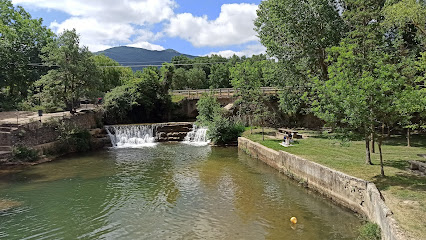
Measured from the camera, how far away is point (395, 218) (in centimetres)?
741

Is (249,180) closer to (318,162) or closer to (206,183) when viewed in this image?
(206,183)

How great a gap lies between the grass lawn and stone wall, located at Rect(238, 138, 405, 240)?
0.36 meters

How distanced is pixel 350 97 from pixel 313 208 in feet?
14.1

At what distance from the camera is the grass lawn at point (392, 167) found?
7755mm

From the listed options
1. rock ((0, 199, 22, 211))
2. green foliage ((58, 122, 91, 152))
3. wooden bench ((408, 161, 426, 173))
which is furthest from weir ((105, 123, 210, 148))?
wooden bench ((408, 161, 426, 173))

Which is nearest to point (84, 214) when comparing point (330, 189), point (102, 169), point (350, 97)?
point (102, 169)

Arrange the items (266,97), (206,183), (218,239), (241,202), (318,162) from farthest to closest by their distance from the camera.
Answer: (266,97) < (206,183) < (318,162) < (241,202) < (218,239)

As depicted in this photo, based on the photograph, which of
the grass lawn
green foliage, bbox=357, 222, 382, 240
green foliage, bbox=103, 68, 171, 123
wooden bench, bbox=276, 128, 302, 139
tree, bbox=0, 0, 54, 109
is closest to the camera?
the grass lawn

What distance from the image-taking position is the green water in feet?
30.8

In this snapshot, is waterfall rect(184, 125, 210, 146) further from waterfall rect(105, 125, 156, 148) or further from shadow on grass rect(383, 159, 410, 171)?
shadow on grass rect(383, 159, 410, 171)

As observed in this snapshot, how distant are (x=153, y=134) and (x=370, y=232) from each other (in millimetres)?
23253

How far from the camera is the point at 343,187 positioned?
35.9 ft

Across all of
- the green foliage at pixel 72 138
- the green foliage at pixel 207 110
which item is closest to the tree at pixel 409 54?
the green foliage at pixel 207 110

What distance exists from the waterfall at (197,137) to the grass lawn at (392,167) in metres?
6.95
